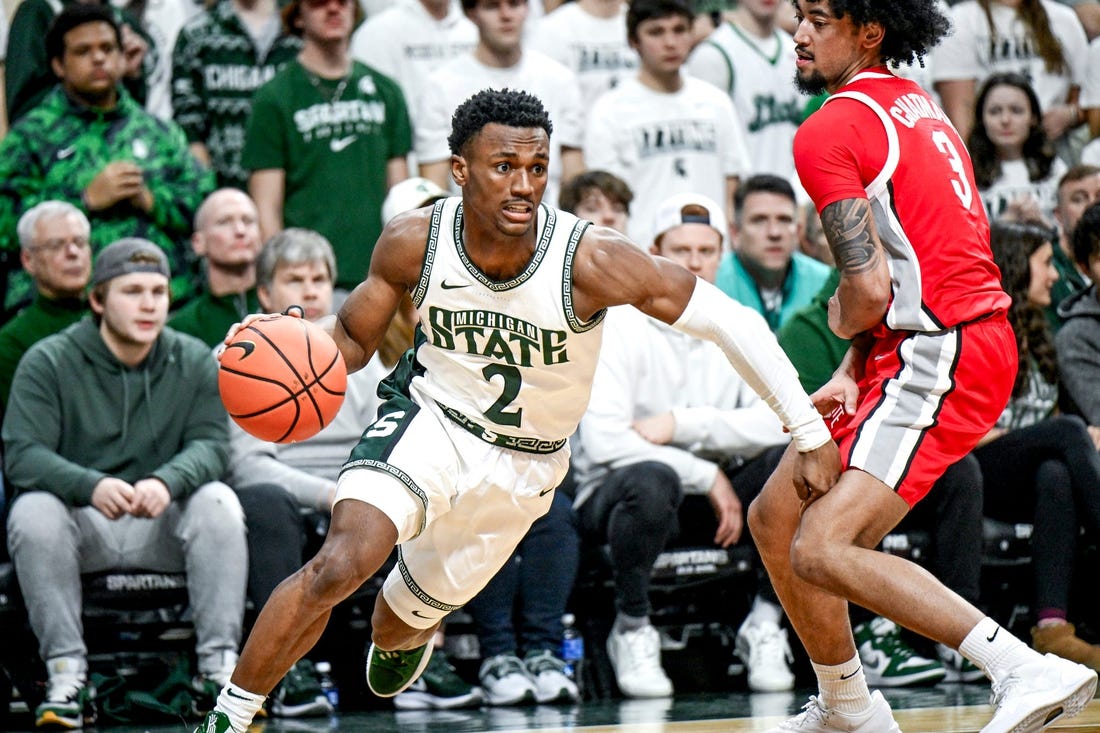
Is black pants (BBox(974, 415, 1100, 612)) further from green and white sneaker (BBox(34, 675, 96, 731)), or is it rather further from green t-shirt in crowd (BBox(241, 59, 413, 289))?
green and white sneaker (BBox(34, 675, 96, 731))

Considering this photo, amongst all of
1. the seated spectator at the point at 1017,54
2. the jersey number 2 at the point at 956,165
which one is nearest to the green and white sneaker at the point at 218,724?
the jersey number 2 at the point at 956,165

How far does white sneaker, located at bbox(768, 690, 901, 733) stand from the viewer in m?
4.78

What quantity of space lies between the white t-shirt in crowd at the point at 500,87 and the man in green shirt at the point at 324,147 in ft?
0.92

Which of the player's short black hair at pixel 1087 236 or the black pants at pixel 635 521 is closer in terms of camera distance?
the black pants at pixel 635 521

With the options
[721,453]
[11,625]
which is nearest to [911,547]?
[721,453]

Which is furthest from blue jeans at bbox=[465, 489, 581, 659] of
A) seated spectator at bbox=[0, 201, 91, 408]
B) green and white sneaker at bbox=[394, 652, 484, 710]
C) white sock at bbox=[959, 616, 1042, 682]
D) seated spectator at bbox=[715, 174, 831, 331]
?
white sock at bbox=[959, 616, 1042, 682]

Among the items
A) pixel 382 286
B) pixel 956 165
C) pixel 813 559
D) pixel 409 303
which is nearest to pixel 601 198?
pixel 409 303

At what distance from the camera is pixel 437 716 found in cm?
604

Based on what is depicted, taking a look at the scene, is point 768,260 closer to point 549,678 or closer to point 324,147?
point 324,147

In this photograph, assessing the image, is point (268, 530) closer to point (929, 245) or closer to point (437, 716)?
point (437, 716)

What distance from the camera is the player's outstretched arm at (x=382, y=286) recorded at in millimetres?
4746

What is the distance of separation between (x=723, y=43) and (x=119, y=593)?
4.76 metres

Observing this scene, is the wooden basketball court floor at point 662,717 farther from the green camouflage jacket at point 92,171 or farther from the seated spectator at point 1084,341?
the green camouflage jacket at point 92,171

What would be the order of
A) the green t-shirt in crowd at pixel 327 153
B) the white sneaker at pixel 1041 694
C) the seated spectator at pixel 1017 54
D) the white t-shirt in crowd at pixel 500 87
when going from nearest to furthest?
the white sneaker at pixel 1041 694
the green t-shirt in crowd at pixel 327 153
the white t-shirt in crowd at pixel 500 87
the seated spectator at pixel 1017 54
